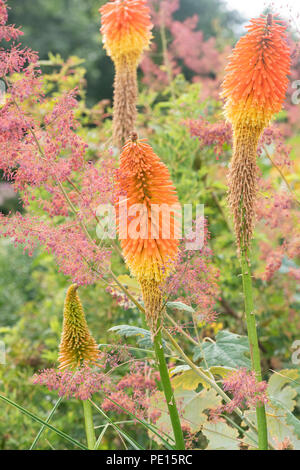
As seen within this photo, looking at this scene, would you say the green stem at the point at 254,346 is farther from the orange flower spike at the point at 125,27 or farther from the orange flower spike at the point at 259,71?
the orange flower spike at the point at 125,27

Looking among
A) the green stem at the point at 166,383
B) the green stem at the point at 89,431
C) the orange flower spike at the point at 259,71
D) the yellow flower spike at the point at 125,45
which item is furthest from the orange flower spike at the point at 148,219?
the yellow flower spike at the point at 125,45

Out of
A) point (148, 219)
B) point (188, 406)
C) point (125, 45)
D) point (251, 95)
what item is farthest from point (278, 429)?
point (125, 45)

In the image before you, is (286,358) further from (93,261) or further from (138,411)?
(93,261)

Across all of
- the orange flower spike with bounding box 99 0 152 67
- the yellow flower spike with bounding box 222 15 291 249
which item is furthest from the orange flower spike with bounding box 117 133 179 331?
the orange flower spike with bounding box 99 0 152 67

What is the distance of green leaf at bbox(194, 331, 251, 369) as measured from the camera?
199cm

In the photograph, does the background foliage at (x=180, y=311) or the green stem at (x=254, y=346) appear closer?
the green stem at (x=254, y=346)

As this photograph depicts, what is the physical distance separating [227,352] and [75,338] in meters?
0.62

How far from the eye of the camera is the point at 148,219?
1.56m

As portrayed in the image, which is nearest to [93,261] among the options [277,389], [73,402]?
[277,389]

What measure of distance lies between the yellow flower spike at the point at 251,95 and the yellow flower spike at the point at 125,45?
76 cm

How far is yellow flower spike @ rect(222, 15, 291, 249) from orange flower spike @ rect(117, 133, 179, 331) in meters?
0.25

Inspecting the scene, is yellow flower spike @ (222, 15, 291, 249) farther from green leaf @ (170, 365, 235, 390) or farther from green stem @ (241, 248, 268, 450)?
green leaf @ (170, 365, 235, 390)

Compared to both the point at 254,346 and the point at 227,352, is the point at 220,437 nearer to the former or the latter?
the point at 227,352

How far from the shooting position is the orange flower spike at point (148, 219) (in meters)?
1.51
